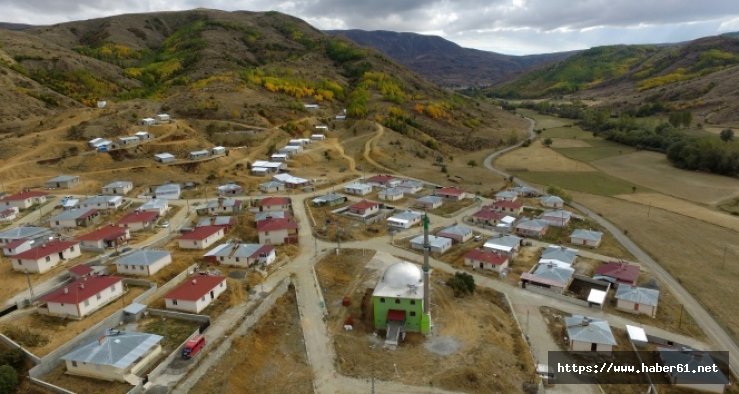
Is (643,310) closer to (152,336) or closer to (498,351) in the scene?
(498,351)

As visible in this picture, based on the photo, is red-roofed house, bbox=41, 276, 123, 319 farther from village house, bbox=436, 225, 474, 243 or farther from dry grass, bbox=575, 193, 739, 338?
dry grass, bbox=575, 193, 739, 338

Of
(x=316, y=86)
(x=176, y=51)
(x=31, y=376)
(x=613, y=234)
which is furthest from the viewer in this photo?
(x=176, y=51)

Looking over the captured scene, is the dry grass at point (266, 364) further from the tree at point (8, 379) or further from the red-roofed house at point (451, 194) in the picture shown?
the red-roofed house at point (451, 194)

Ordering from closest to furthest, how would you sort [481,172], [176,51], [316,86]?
[481,172] < [316,86] < [176,51]

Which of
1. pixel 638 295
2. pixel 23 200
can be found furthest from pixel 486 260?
pixel 23 200

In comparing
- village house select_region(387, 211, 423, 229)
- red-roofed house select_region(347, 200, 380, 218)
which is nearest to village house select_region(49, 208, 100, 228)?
red-roofed house select_region(347, 200, 380, 218)

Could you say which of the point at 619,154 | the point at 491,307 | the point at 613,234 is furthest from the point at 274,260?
the point at 619,154

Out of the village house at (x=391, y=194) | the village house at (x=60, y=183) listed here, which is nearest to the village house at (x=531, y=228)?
the village house at (x=391, y=194)
